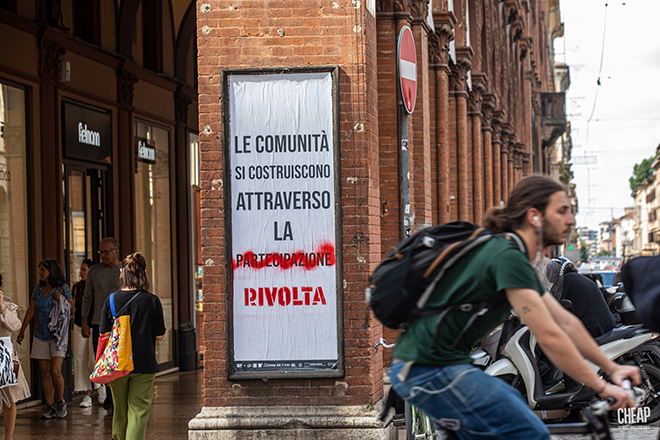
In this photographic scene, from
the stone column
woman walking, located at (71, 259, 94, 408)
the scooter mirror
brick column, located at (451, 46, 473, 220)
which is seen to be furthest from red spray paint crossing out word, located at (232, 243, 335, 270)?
brick column, located at (451, 46, 473, 220)

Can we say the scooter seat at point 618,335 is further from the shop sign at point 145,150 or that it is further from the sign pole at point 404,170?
the shop sign at point 145,150

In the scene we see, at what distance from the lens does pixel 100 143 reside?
14.1 meters

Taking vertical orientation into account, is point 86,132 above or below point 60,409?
above

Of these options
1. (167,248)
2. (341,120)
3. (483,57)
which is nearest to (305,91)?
(341,120)

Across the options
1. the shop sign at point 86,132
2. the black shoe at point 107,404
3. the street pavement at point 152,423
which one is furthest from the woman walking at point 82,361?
the shop sign at point 86,132

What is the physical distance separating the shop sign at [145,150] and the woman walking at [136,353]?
7.74 m

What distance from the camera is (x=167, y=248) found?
→ 16.4 m

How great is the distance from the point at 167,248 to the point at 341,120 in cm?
875

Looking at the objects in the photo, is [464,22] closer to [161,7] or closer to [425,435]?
[161,7]

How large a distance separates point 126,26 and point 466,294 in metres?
12.3

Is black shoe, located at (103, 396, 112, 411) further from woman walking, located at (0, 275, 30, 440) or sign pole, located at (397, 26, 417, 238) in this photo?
sign pole, located at (397, 26, 417, 238)

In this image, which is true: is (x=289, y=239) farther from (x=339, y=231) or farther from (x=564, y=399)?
(x=564, y=399)

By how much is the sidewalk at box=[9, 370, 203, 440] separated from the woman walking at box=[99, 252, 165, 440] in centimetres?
172

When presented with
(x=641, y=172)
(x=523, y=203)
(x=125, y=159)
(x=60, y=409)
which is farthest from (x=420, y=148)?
(x=641, y=172)
